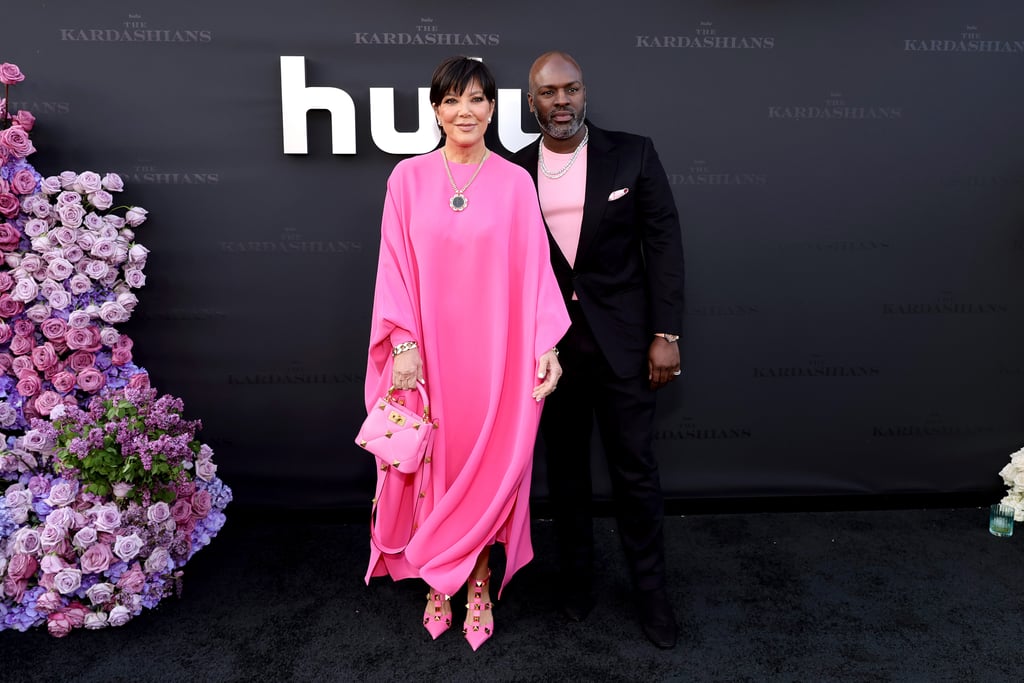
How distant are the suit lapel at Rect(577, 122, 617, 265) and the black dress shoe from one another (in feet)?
3.43

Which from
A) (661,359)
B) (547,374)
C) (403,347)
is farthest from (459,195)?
(661,359)

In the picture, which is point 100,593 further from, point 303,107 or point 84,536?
point 303,107

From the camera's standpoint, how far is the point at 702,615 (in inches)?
96.1

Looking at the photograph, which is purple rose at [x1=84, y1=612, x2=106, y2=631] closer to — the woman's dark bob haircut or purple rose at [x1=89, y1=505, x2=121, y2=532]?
purple rose at [x1=89, y1=505, x2=121, y2=532]

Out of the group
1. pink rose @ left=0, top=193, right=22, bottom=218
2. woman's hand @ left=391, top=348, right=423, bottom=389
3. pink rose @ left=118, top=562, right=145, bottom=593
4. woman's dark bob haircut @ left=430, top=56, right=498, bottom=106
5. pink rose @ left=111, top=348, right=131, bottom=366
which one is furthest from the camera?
pink rose @ left=111, top=348, right=131, bottom=366

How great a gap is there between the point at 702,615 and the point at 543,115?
5.34ft

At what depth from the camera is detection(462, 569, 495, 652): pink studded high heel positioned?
7.47ft

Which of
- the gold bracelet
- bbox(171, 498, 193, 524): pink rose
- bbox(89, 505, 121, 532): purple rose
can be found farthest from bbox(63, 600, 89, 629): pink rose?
the gold bracelet

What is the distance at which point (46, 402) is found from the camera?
8.34 feet

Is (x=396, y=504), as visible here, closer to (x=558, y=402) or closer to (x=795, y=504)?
(x=558, y=402)

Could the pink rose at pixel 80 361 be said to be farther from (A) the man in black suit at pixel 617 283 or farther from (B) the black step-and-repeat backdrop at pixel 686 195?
(A) the man in black suit at pixel 617 283

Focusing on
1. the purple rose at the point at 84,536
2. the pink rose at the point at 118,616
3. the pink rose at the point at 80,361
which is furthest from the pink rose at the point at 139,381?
the pink rose at the point at 118,616

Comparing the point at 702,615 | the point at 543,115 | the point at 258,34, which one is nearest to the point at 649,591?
the point at 702,615

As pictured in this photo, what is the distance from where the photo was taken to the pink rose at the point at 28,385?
2.56m
